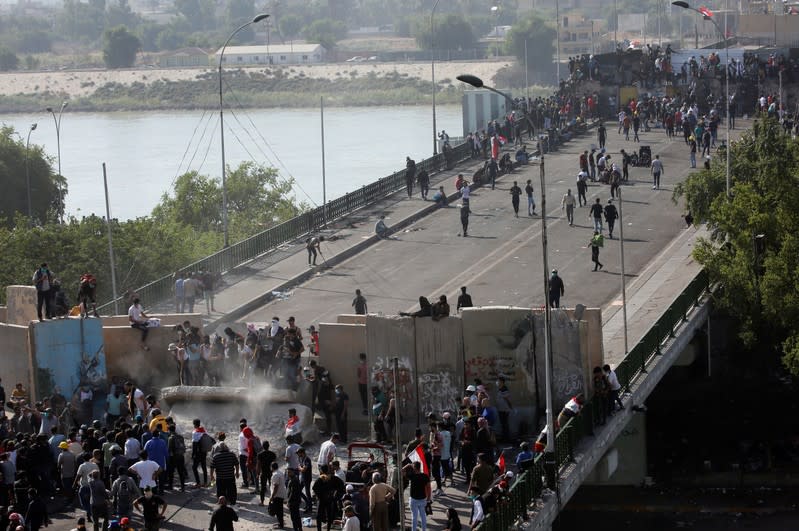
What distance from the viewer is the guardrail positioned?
786 inches

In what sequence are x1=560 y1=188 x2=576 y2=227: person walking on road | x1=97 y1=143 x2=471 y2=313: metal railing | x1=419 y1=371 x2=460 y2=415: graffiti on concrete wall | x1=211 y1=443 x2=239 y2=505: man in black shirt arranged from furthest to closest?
x1=560 y1=188 x2=576 y2=227: person walking on road
x1=97 y1=143 x2=471 y2=313: metal railing
x1=419 y1=371 x2=460 y2=415: graffiti on concrete wall
x1=211 y1=443 x2=239 y2=505: man in black shirt

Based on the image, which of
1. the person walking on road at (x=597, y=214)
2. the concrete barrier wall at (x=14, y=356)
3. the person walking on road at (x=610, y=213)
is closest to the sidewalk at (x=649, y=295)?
the person walking on road at (x=610, y=213)

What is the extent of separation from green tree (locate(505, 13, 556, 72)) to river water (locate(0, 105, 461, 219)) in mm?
20840

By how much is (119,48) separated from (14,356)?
169506 millimetres

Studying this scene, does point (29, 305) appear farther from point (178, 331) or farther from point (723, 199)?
point (723, 199)

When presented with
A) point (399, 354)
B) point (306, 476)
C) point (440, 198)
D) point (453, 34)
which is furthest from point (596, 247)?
point (453, 34)

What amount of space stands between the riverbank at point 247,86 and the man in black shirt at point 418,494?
136 metres

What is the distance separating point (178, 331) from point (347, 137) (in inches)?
3592

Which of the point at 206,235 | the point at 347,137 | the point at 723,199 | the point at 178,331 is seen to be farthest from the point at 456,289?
the point at 347,137

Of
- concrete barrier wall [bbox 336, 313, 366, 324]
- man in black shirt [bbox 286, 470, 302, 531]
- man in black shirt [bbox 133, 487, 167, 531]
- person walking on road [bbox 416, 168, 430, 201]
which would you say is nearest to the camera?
man in black shirt [bbox 133, 487, 167, 531]

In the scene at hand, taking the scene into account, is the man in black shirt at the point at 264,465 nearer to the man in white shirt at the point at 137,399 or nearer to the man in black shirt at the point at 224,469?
the man in black shirt at the point at 224,469

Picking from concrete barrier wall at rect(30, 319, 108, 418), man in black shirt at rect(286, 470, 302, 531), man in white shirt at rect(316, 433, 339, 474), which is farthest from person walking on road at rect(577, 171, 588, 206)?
man in black shirt at rect(286, 470, 302, 531)

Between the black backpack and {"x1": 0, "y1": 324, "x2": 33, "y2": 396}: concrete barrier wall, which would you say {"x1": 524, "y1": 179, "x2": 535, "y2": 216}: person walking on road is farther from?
the black backpack

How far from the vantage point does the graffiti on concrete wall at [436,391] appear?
26094 millimetres
